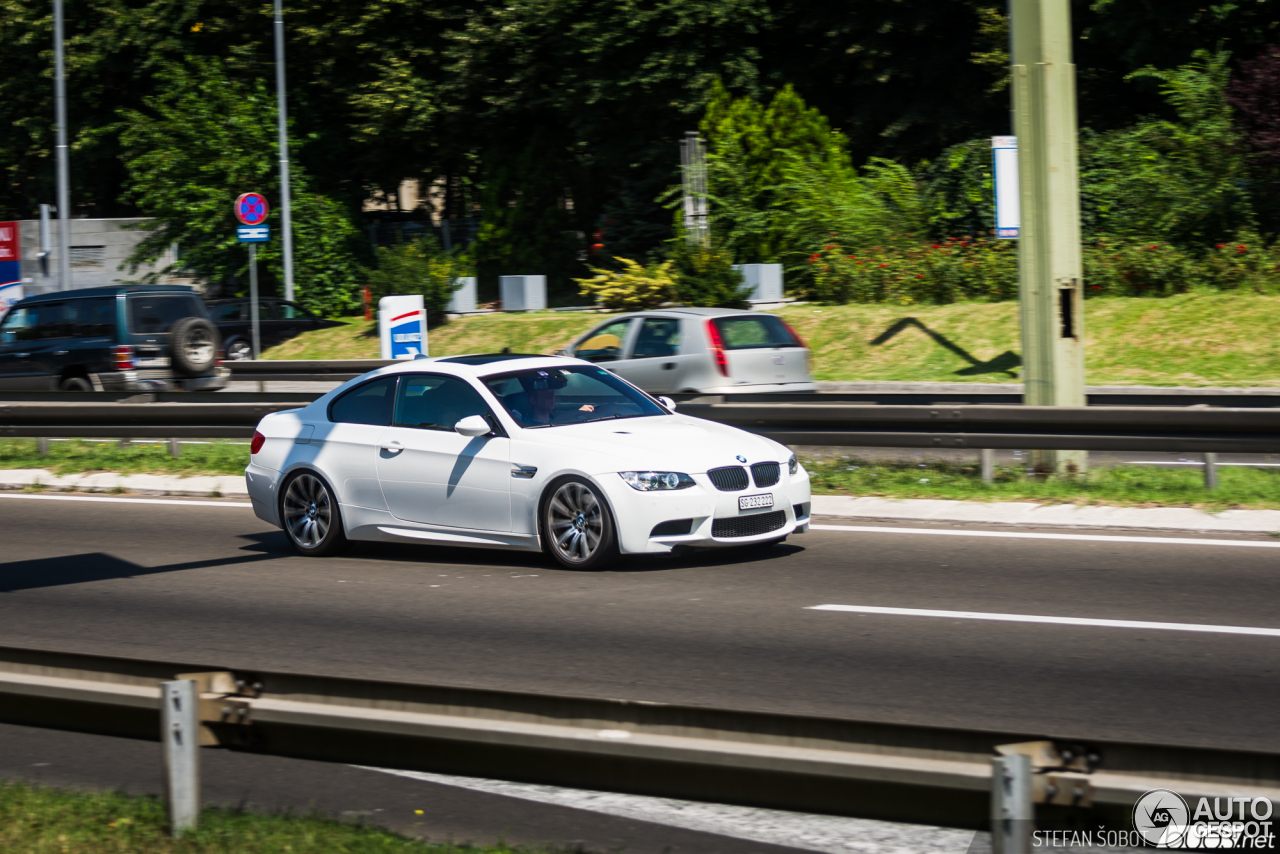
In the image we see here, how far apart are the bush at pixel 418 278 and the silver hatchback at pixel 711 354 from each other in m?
16.3

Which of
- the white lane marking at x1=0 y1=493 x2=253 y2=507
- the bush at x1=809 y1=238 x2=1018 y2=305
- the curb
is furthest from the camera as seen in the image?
the bush at x1=809 y1=238 x2=1018 y2=305

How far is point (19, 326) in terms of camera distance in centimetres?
2198

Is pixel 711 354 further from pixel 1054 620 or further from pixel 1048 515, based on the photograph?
pixel 1054 620

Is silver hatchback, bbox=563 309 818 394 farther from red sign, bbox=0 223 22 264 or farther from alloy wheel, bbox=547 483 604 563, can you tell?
red sign, bbox=0 223 22 264

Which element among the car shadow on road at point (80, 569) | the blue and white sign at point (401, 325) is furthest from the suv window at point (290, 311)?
the car shadow on road at point (80, 569)

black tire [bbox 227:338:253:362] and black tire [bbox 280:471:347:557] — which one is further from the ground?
black tire [bbox 227:338:253:362]

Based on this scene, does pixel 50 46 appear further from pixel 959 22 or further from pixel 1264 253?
pixel 1264 253

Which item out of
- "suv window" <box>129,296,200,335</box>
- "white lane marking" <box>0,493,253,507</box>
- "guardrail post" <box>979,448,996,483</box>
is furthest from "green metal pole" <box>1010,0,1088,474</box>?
"suv window" <box>129,296,200,335</box>

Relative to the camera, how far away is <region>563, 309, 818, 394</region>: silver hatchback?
16.1 metres

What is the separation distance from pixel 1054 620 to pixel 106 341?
655 inches

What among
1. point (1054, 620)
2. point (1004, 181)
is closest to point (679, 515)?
point (1054, 620)

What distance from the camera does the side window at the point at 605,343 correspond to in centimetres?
1702

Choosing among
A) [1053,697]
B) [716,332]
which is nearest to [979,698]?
[1053,697]

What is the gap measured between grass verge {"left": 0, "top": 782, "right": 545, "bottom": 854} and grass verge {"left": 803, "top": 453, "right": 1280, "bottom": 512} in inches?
323
